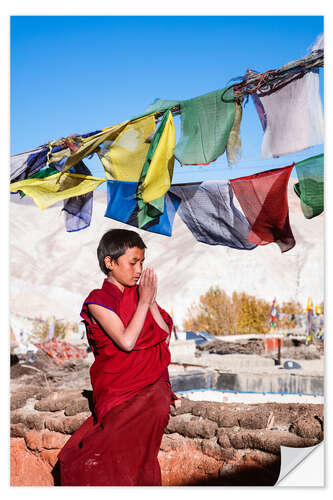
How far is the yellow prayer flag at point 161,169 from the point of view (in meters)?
2.83

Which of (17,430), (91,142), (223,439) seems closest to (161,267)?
(17,430)

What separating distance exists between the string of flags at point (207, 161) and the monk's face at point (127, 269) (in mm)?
310

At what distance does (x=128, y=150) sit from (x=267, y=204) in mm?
857

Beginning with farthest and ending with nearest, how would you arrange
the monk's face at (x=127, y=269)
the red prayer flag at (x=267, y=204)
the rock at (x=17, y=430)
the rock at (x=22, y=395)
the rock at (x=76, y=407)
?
the rock at (x=22, y=395)
the rock at (x=76, y=407)
the rock at (x=17, y=430)
the red prayer flag at (x=267, y=204)
the monk's face at (x=127, y=269)

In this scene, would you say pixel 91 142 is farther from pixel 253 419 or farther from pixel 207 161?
pixel 253 419

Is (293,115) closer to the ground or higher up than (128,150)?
higher up

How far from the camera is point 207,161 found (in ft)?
9.92

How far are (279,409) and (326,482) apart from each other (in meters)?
0.70

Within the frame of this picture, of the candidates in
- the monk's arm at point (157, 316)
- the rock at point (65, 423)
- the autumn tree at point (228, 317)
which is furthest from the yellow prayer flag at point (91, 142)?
the autumn tree at point (228, 317)

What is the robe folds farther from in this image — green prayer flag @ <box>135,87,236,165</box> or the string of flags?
green prayer flag @ <box>135,87,236,165</box>

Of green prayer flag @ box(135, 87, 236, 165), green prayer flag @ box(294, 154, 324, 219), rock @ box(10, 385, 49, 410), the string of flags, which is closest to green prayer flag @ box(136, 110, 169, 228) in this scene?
the string of flags

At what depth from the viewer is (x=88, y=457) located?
8.65ft

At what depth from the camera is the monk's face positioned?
9.20ft

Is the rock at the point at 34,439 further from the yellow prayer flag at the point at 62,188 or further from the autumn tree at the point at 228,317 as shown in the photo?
the autumn tree at the point at 228,317
